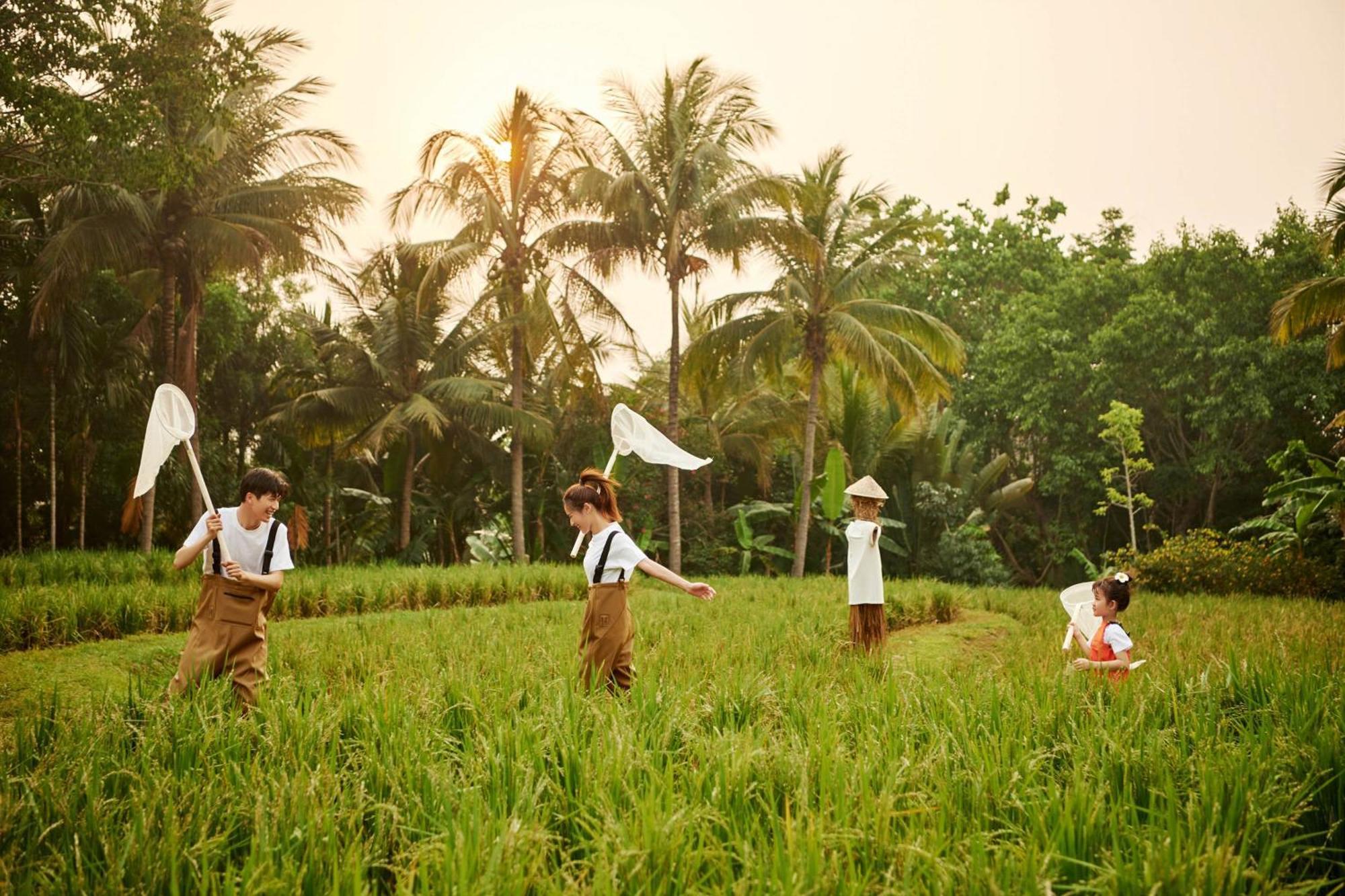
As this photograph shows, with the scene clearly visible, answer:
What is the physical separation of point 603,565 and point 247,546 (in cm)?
187

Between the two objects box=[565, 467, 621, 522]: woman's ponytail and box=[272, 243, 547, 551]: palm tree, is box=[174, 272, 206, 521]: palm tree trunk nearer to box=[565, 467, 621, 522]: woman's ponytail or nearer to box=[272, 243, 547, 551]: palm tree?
box=[272, 243, 547, 551]: palm tree

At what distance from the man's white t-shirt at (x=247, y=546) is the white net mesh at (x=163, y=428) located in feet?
1.34

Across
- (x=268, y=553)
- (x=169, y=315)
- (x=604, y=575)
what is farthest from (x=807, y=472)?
(x=268, y=553)

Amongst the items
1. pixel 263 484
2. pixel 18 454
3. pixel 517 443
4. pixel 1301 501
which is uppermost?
pixel 517 443

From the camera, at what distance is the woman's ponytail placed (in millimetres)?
5227

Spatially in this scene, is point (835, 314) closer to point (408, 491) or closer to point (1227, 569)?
point (1227, 569)

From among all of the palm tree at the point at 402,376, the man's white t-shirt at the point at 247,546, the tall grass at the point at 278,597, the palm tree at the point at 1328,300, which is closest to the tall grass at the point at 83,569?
the tall grass at the point at 278,597

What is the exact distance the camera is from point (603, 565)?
527 cm

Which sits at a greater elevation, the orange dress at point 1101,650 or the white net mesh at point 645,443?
the white net mesh at point 645,443

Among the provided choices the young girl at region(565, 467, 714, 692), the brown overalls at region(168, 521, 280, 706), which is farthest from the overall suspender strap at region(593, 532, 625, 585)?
the brown overalls at region(168, 521, 280, 706)

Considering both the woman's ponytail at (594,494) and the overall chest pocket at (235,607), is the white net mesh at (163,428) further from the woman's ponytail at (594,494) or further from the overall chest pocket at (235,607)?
the woman's ponytail at (594,494)

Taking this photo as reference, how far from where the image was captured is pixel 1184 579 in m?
17.7

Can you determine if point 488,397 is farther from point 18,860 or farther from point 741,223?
point 18,860

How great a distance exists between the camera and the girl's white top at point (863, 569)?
8.70m
